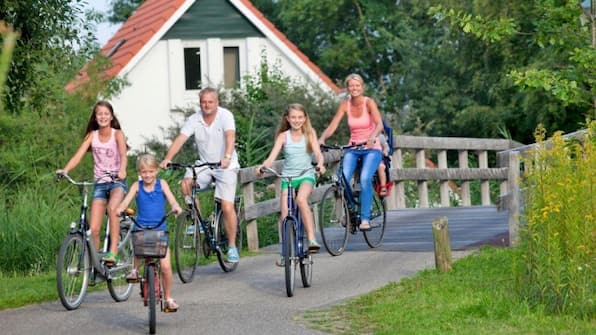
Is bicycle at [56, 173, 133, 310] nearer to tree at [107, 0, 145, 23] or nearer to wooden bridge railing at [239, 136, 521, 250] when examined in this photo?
wooden bridge railing at [239, 136, 521, 250]

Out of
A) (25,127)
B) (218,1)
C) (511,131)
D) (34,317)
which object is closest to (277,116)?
(25,127)

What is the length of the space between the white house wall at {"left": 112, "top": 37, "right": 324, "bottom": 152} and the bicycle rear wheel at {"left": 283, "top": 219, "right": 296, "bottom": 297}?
1182 inches

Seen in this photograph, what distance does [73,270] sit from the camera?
35.5 feet

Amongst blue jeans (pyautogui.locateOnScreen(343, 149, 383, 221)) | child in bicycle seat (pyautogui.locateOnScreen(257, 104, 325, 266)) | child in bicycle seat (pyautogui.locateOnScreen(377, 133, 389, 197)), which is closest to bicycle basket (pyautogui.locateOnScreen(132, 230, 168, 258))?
child in bicycle seat (pyautogui.locateOnScreen(257, 104, 325, 266))

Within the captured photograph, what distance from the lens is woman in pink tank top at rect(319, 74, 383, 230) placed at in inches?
559

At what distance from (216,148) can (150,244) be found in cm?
321

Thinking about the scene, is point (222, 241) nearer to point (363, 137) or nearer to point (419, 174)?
point (363, 137)

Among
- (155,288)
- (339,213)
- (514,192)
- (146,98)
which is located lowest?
(155,288)

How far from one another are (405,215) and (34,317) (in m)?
9.66

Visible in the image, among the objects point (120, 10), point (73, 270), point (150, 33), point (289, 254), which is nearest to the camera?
point (73, 270)

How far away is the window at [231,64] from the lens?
42375 millimetres

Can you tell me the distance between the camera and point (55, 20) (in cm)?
1405

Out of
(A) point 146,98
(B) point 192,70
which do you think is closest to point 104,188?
(A) point 146,98

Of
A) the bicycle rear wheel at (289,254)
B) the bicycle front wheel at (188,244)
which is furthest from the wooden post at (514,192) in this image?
the bicycle front wheel at (188,244)
